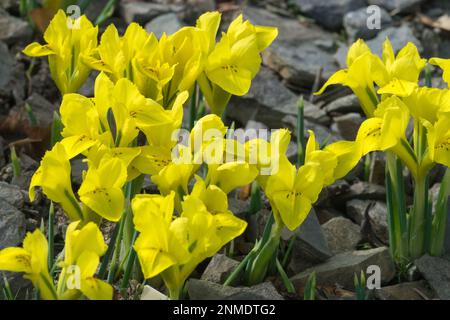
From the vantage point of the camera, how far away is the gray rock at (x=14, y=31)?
475 cm

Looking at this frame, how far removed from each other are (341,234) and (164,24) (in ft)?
6.05

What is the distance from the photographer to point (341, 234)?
3713 millimetres

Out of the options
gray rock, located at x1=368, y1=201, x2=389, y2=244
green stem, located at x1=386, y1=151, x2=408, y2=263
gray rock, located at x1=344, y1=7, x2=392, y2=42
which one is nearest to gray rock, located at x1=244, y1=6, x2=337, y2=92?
gray rock, located at x1=344, y1=7, x2=392, y2=42

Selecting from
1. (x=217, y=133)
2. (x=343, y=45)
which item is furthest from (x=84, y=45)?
(x=343, y=45)

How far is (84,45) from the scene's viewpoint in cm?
345

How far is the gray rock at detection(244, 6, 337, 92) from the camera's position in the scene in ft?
15.9

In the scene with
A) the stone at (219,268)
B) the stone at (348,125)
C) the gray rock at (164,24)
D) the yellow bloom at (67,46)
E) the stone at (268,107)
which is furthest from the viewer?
the gray rock at (164,24)

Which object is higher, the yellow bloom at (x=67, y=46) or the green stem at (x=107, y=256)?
the yellow bloom at (x=67, y=46)

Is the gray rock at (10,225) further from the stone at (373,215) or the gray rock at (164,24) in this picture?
the gray rock at (164,24)

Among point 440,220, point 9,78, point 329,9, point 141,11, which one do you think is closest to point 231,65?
point 440,220

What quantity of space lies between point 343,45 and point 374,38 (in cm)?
18

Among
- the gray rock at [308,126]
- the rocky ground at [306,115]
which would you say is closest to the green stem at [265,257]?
the rocky ground at [306,115]

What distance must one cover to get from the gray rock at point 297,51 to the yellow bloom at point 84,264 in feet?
7.52
